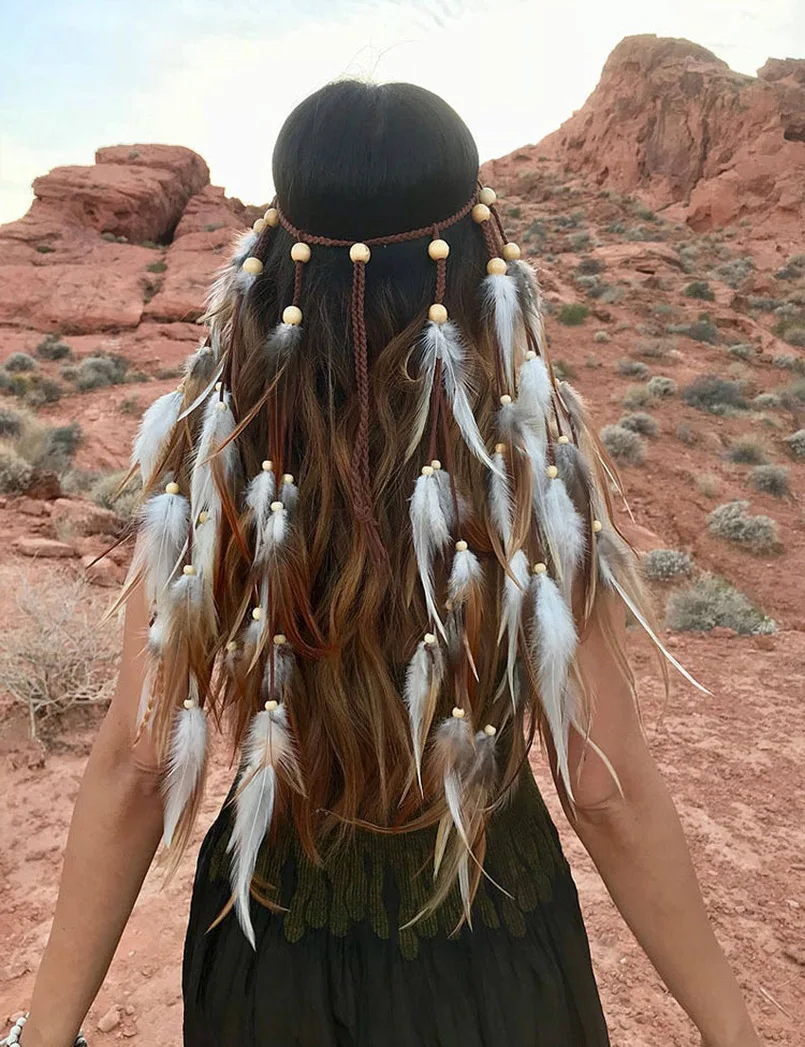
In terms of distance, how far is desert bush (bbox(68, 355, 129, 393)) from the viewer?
1311 cm

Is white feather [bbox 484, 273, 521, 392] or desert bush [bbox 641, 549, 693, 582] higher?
white feather [bbox 484, 273, 521, 392]

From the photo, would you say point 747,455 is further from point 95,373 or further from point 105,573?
point 95,373

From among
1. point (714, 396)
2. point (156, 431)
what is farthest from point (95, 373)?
point (156, 431)

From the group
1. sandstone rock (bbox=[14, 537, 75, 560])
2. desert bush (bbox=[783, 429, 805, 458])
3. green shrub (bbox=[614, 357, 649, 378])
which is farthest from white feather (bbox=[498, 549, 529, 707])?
green shrub (bbox=[614, 357, 649, 378])

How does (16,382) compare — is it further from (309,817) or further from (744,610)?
(309,817)

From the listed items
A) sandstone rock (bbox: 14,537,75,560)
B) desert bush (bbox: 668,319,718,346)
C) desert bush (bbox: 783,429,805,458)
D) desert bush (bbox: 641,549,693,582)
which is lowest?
desert bush (bbox: 641,549,693,582)

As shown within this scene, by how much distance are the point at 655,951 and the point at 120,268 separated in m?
22.9

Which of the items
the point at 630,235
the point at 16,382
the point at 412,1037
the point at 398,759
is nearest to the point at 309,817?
the point at 398,759

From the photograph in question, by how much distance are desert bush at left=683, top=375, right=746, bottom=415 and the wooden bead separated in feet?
35.4

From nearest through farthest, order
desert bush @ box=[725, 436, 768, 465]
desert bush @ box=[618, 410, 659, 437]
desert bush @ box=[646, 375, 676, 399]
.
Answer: desert bush @ box=[725, 436, 768, 465], desert bush @ box=[618, 410, 659, 437], desert bush @ box=[646, 375, 676, 399]

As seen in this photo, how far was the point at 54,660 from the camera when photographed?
351cm

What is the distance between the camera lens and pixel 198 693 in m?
0.91

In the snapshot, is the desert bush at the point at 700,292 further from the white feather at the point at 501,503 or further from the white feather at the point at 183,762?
the white feather at the point at 183,762

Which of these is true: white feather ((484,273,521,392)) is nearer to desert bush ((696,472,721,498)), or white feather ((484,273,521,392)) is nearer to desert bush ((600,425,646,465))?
desert bush ((696,472,721,498))
